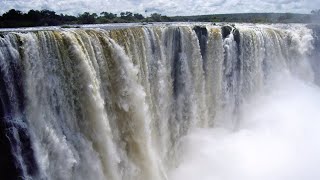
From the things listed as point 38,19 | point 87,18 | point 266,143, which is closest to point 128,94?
point 266,143

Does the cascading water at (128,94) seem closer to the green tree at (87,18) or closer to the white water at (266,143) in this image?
the white water at (266,143)

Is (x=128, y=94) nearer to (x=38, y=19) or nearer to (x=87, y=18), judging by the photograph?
(x=38, y=19)

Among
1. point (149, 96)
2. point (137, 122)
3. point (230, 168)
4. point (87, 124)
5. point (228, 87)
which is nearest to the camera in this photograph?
point (87, 124)

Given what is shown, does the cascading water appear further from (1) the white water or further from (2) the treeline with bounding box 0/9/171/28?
(2) the treeline with bounding box 0/9/171/28

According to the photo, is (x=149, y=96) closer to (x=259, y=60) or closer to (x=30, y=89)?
(x=30, y=89)

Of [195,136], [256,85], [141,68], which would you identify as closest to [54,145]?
[141,68]

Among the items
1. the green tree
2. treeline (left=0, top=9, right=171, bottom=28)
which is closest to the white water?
treeline (left=0, top=9, right=171, bottom=28)
